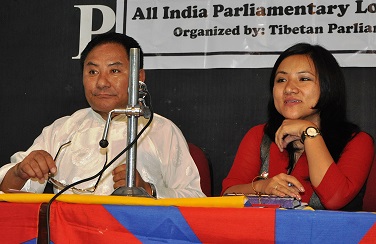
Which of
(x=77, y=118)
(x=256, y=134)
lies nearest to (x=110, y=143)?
(x=77, y=118)

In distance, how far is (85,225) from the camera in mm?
1536

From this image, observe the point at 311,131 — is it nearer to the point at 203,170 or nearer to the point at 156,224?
the point at 203,170

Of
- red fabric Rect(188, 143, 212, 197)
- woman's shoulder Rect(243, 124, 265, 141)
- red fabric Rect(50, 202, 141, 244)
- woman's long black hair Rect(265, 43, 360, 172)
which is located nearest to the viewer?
red fabric Rect(50, 202, 141, 244)

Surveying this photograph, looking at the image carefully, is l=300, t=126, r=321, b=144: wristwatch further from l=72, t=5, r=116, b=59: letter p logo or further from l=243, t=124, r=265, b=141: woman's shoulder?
l=72, t=5, r=116, b=59: letter p logo

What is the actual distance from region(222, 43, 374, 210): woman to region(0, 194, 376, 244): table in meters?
0.94

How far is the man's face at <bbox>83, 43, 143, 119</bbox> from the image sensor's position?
2.85 m

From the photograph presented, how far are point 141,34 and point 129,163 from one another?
6.02ft

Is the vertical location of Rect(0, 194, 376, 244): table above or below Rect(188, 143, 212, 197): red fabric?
above

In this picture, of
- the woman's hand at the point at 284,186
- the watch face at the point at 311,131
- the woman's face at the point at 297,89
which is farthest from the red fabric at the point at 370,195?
the woman's hand at the point at 284,186

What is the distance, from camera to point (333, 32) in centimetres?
324

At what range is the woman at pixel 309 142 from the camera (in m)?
2.41

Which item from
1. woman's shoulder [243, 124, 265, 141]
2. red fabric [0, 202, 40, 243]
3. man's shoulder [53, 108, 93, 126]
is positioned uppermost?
man's shoulder [53, 108, 93, 126]

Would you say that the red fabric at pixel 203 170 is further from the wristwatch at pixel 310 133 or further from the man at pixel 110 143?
the wristwatch at pixel 310 133

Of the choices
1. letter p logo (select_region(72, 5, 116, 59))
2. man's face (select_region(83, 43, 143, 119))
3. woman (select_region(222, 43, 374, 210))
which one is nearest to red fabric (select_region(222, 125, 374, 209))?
woman (select_region(222, 43, 374, 210))
